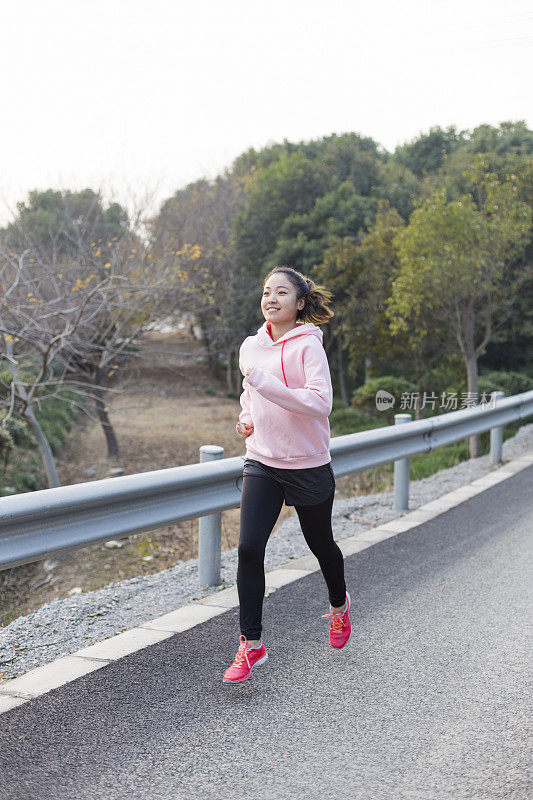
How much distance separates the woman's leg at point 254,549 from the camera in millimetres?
3469

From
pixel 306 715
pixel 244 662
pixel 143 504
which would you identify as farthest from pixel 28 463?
pixel 306 715

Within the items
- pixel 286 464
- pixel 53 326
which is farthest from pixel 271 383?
pixel 53 326

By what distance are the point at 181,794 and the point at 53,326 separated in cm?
1331

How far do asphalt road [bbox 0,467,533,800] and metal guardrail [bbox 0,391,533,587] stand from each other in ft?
1.80

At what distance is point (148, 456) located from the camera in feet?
66.4

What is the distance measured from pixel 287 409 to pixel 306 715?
1.17 metres

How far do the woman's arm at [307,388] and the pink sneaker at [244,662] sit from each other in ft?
3.27

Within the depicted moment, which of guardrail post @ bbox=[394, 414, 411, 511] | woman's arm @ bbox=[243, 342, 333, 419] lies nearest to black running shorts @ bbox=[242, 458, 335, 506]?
woman's arm @ bbox=[243, 342, 333, 419]

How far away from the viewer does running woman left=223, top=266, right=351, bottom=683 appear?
3455 millimetres

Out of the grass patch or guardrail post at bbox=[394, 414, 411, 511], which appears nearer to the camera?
guardrail post at bbox=[394, 414, 411, 511]

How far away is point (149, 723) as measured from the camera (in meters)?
3.07

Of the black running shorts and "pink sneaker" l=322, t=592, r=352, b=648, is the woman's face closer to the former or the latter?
the black running shorts

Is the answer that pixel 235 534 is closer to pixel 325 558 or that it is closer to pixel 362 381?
pixel 325 558

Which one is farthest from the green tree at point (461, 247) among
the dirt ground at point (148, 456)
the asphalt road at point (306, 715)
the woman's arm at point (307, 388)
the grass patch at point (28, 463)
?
the woman's arm at point (307, 388)
